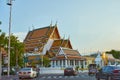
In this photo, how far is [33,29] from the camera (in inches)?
4702

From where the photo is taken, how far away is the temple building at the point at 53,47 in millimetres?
98438

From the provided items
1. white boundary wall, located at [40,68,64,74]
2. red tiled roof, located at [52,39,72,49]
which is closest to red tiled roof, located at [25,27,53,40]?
red tiled roof, located at [52,39,72,49]

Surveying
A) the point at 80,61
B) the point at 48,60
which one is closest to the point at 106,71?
the point at 48,60

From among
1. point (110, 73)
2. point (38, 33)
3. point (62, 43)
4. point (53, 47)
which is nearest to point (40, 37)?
point (38, 33)

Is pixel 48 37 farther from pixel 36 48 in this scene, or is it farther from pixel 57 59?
pixel 57 59

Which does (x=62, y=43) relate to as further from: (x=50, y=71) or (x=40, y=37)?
(x=50, y=71)

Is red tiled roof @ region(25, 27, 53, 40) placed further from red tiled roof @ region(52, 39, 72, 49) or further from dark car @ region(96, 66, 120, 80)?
dark car @ region(96, 66, 120, 80)

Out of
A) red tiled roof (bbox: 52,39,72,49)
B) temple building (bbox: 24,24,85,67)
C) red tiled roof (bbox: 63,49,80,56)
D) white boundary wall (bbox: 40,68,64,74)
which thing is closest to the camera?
white boundary wall (bbox: 40,68,64,74)

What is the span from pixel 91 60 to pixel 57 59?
1057 inches

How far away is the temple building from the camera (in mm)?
98438

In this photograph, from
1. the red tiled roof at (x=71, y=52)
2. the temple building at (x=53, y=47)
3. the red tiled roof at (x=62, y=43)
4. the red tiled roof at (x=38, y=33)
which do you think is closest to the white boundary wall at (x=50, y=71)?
the temple building at (x=53, y=47)

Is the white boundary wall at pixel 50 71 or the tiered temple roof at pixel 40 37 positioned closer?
the white boundary wall at pixel 50 71

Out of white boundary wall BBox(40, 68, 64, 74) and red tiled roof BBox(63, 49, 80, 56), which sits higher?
red tiled roof BBox(63, 49, 80, 56)

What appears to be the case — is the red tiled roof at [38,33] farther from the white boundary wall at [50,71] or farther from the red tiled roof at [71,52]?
the white boundary wall at [50,71]
